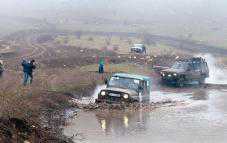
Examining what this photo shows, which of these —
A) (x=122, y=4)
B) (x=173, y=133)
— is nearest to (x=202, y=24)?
(x=122, y=4)

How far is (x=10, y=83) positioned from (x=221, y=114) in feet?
33.8

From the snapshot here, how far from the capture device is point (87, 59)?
47688 millimetres

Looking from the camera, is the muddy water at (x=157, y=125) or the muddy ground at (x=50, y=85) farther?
the muddy water at (x=157, y=125)

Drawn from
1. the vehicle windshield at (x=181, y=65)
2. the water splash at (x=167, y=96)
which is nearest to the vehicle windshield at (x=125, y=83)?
the water splash at (x=167, y=96)

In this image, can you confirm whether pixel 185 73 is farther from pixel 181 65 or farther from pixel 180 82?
pixel 181 65

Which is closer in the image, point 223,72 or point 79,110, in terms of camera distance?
point 79,110

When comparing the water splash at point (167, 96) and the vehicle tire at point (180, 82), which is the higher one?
the vehicle tire at point (180, 82)

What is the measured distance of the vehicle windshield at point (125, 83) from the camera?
2673 cm

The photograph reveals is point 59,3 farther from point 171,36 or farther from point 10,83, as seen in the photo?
point 10,83

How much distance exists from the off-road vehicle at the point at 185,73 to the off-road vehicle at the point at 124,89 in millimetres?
8930

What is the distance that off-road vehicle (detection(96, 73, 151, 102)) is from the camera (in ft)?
84.2

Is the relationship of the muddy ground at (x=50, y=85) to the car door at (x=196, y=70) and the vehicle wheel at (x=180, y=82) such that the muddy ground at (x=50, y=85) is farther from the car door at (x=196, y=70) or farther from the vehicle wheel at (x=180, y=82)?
the car door at (x=196, y=70)

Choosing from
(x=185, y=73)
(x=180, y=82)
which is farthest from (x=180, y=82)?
(x=185, y=73)

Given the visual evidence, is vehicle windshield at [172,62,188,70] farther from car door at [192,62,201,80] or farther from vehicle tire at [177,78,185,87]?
vehicle tire at [177,78,185,87]
